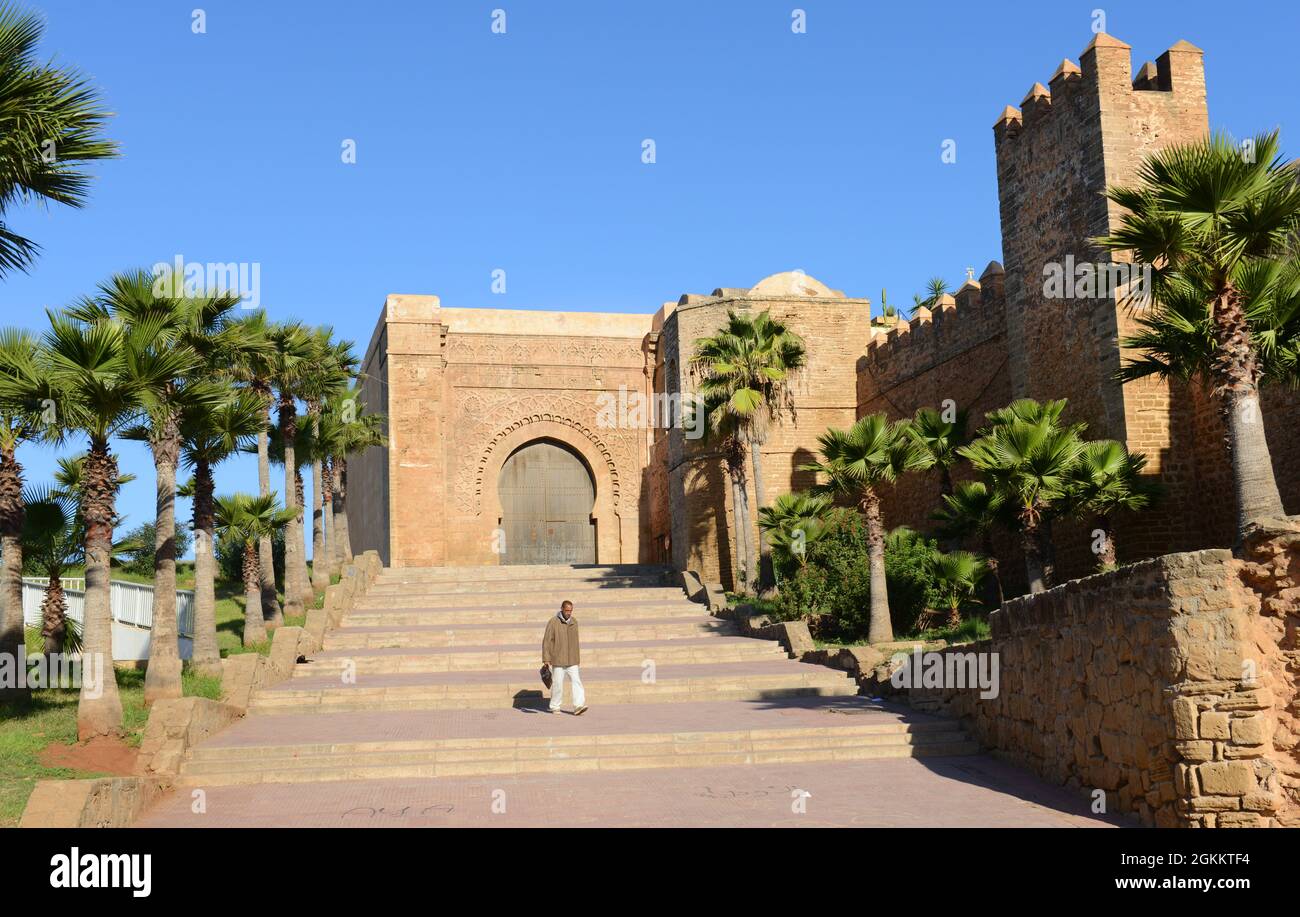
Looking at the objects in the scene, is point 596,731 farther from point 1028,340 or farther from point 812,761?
point 1028,340

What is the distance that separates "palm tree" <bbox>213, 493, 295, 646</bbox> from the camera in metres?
17.9

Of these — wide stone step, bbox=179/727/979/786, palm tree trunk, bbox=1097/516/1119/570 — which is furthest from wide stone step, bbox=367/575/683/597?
wide stone step, bbox=179/727/979/786

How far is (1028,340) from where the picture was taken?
1817 centimetres

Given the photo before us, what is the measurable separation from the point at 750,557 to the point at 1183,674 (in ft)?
48.2

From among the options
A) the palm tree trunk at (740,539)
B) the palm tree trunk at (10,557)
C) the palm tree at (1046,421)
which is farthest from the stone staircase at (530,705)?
the palm tree at (1046,421)

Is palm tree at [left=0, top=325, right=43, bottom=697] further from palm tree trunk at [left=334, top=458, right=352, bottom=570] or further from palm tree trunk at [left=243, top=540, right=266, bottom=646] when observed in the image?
palm tree trunk at [left=334, top=458, right=352, bottom=570]

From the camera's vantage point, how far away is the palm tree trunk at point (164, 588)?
13.0 metres

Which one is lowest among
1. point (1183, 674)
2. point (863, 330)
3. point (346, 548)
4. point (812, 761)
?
point (812, 761)

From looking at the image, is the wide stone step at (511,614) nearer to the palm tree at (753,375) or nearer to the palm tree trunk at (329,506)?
the palm tree at (753,375)

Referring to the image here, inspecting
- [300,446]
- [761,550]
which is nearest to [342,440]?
[300,446]

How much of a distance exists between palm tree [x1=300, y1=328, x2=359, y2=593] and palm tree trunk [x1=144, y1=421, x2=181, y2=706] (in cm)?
669

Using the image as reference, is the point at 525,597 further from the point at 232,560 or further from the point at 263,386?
the point at 232,560

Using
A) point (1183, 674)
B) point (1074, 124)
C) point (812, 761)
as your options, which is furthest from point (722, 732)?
point (1074, 124)

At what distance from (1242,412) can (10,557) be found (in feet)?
39.8
